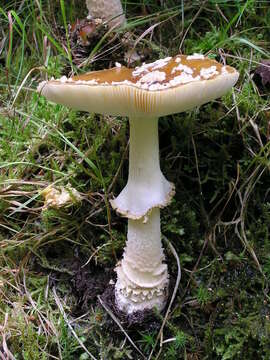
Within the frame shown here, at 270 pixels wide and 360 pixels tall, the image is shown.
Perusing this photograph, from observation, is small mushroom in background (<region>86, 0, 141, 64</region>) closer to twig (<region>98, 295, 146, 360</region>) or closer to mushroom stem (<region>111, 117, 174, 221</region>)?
mushroom stem (<region>111, 117, 174, 221</region>)

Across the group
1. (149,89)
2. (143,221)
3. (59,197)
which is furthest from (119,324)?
(149,89)

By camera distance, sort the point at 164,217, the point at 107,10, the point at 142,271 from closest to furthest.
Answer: the point at 142,271
the point at 164,217
the point at 107,10

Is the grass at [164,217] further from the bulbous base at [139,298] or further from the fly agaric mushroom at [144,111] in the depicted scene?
the fly agaric mushroom at [144,111]

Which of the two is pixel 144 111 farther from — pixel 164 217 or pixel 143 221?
pixel 164 217

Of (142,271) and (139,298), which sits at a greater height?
(142,271)

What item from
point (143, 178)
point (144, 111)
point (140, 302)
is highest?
point (144, 111)

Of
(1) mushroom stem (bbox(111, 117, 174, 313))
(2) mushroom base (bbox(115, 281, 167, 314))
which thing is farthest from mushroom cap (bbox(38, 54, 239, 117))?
(2) mushroom base (bbox(115, 281, 167, 314))

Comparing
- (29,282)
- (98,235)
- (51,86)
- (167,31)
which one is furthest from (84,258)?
(167,31)
